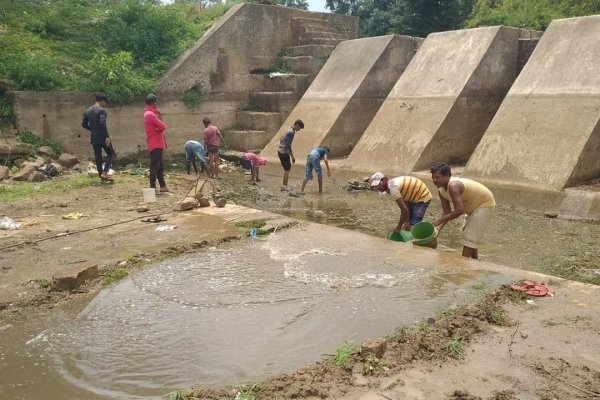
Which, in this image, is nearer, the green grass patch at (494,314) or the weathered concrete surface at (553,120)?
the green grass patch at (494,314)

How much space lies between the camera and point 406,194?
6.07 m

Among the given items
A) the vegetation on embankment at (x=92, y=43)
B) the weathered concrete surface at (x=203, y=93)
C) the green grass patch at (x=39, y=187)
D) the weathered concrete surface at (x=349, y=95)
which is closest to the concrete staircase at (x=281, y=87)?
the weathered concrete surface at (x=203, y=93)

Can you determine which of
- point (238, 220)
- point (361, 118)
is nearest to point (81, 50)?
point (361, 118)

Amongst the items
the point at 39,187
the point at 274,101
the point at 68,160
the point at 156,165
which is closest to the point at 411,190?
the point at 156,165

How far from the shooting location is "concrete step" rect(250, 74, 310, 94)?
1473cm

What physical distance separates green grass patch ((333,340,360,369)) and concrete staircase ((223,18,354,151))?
443 inches

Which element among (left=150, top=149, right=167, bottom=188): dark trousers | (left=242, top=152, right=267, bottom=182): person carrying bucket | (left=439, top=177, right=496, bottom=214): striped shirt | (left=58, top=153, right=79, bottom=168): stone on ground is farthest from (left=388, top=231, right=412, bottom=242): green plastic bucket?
(left=58, top=153, right=79, bottom=168): stone on ground

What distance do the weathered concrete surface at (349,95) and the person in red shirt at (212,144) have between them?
5.45 ft

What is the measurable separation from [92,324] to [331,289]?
182 centimetres

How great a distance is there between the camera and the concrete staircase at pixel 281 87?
14.3 meters

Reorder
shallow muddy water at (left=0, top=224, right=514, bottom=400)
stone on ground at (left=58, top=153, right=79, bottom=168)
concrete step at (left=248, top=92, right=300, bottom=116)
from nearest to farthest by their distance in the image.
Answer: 1. shallow muddy water at (left=0, top=224, right=514, bottom=400)
2. stone on ground at (left=58, top=153, right=79, bottom=168)
3. concrete step at (left=248, top=92, right=300, bottom=116)

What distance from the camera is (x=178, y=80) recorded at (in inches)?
528

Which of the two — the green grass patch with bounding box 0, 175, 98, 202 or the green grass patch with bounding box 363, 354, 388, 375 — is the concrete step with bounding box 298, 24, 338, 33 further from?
the green grass patch with bounding box 363, 354, 388, 375

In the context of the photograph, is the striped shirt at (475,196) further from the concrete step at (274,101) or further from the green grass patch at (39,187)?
the concrete step at (274,101)
